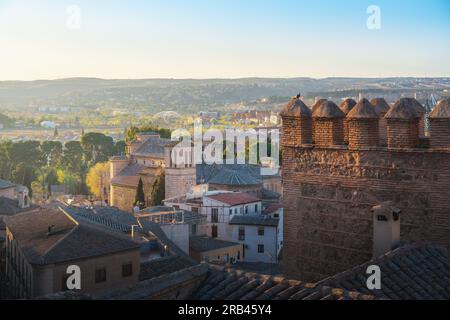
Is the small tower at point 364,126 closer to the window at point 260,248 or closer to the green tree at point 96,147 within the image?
the window at point 260,248

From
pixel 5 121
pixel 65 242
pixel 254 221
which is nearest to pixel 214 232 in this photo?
pixel 254 221

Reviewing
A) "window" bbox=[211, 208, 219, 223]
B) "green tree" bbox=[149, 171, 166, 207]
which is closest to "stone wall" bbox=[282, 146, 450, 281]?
"window" bbox=[211, 208, 219, 223]

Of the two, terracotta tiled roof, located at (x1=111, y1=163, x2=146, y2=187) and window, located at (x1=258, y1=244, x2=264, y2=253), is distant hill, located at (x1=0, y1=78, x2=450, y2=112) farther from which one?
window, located at (x1=258, y1=244, x2=264, y2=253)

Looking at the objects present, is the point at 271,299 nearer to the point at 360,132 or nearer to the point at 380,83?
the point at 360,132

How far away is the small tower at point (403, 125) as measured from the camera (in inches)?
323

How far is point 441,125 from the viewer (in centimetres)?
793

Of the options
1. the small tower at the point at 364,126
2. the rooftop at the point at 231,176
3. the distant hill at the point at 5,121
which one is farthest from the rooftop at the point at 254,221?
the distant hill at the point at 5,121

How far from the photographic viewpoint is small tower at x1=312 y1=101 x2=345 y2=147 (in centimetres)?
880

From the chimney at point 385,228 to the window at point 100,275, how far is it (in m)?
10.9

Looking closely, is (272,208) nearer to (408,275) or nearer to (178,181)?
(178,181)

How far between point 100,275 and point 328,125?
10.6m

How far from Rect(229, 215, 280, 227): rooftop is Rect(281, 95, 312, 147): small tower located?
77.8ft

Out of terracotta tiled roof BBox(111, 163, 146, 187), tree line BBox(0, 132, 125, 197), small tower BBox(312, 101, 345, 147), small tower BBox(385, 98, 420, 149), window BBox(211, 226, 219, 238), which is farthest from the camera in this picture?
tree line BBox(0, 132, 125, 197)

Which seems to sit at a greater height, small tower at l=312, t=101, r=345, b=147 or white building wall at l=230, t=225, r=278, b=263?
small tower at l=312, t=101, r=345, b=147
